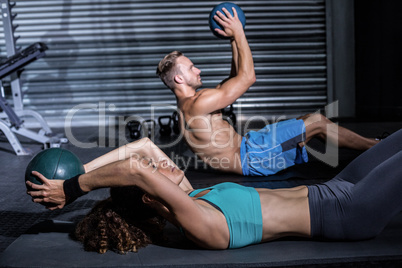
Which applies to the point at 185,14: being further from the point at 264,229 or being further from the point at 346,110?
the point at 264,229

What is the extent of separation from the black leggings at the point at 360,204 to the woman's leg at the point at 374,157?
58 mm

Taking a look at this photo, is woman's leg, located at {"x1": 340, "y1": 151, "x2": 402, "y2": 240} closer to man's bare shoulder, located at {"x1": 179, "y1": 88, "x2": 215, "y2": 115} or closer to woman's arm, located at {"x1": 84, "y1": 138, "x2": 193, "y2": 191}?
woman's arm, located at {"x1": 84, "y1": 138, "x2": 193, "y2": 191}

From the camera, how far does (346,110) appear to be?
795 cm

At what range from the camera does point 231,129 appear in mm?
3305

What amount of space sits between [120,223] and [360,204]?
39.7 inches

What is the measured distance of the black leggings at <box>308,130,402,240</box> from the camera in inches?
68.3

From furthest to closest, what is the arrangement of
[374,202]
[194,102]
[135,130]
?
[135,130], [194,102], [374,202]

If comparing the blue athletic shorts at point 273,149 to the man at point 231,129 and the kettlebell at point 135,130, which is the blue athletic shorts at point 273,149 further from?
the kettlebell at point 135,130

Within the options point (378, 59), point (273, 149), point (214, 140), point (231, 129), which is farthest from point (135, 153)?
point (378, 59)

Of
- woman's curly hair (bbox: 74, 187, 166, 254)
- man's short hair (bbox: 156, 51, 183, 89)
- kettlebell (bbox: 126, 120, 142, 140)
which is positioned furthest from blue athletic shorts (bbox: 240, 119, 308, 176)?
kettlebell (bbox: 126, 120, 142, 140)

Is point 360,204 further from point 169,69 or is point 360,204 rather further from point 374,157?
point 169,69

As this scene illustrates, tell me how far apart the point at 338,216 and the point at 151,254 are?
0.83m

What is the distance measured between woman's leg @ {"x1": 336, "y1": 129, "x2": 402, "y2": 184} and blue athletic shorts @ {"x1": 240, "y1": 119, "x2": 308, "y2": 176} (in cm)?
120

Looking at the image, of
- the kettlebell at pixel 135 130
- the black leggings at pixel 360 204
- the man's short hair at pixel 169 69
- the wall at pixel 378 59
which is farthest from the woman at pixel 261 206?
the wall at pixel 378 59
